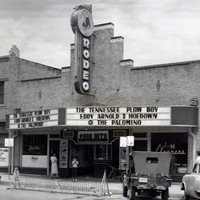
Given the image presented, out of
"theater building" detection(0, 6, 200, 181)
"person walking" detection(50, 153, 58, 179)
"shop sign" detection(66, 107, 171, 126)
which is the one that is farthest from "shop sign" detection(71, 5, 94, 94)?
"person walking" detection(50, 153, 58, 179)

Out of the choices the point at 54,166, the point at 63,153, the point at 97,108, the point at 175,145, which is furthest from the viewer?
the point at 63,153

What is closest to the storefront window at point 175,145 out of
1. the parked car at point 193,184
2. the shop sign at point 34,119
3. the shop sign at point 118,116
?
the shop sign at point 118,116

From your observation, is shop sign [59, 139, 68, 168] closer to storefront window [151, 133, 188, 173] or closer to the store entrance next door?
the store entrance next door

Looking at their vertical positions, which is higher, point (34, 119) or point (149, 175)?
point (34, 119)

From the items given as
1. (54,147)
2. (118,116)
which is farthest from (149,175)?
(54,147)

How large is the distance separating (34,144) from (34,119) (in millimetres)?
3568

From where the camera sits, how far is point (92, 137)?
26.4 m

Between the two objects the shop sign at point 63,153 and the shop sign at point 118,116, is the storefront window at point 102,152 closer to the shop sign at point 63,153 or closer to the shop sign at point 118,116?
Result: the shop sign at point 63,153

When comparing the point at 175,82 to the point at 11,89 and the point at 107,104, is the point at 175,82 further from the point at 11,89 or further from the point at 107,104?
the point at 11,89

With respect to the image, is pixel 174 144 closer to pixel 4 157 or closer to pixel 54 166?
pixel 54 166

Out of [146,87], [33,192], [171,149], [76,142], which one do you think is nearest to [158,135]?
[171,149]

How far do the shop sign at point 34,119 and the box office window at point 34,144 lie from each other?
74.4 inches

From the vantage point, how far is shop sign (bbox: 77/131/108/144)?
26.0 meters

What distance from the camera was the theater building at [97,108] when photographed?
2312 cm
